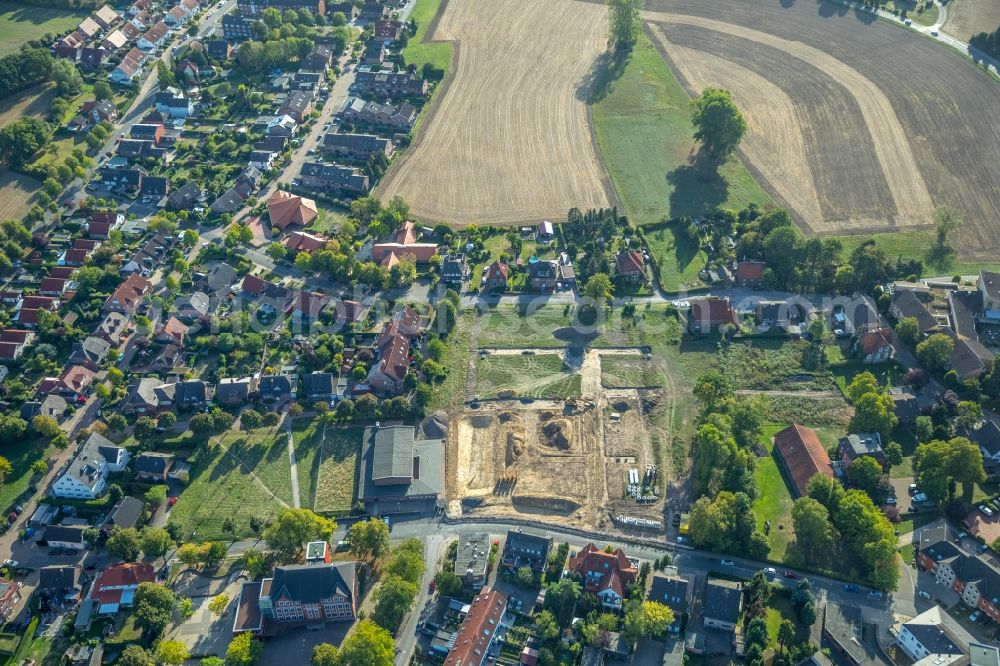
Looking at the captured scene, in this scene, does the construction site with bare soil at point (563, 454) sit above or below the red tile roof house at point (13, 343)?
below

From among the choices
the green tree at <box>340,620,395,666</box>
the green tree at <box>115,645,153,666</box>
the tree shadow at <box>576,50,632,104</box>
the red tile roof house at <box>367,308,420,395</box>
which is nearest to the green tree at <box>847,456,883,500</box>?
the green tree at <box>340,620,395,666</box>

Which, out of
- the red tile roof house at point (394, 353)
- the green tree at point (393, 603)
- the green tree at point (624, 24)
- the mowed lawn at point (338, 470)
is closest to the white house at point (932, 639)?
the green tree at point (393, 603)

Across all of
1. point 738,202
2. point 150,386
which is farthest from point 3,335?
point 738,202

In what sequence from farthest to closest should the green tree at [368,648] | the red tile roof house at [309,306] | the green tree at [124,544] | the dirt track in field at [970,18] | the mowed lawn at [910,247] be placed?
the dirt track in field at [970,18]
the mowed lawn at [910,247]
the red tile roof house at [309,306]
the green tree at [124,544]
the green tree at [368,648]

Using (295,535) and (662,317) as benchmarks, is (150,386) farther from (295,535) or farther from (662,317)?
(662,317)

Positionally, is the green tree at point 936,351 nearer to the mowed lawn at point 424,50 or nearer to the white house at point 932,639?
the white house at point 932,639

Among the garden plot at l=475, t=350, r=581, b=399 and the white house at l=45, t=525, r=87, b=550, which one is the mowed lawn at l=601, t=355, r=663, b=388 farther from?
the white house at l=45, t=525, r=87, b=550
